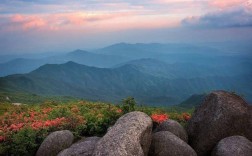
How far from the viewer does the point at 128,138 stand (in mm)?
15570

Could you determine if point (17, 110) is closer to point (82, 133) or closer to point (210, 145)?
point (82, 133)

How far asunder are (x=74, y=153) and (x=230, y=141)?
26.8 ft

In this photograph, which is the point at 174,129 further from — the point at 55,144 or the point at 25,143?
the point at 25,143

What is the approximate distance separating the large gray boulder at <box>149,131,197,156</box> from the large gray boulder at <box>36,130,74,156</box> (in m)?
5.31

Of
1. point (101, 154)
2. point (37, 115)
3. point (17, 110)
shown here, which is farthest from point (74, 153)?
point (17, 110)

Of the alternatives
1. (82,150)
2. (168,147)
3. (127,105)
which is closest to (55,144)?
(82,150)

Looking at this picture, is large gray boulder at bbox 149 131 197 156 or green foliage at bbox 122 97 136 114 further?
green foliage at bbox 122 97 136 114

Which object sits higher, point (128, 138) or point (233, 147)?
point (128, 138)

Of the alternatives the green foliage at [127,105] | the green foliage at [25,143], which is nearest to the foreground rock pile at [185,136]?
the green foliage at [25,143]

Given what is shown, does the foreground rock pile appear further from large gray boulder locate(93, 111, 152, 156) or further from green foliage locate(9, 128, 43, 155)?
green foliage locate(9, 128, 43, 155)

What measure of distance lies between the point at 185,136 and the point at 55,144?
7581 millimetres

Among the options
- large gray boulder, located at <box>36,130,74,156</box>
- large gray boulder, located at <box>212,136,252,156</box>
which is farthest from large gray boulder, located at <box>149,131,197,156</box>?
large gray boulder, located at <box>36,130,74,156</box>

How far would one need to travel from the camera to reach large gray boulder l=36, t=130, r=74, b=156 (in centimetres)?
1998

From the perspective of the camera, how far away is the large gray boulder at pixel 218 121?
19453mm
